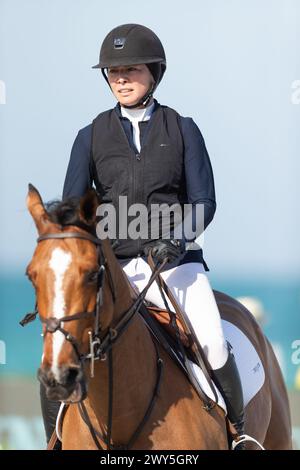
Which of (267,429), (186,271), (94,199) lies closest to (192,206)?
(186,271)

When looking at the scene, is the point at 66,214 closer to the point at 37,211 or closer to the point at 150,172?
the point at 37,211

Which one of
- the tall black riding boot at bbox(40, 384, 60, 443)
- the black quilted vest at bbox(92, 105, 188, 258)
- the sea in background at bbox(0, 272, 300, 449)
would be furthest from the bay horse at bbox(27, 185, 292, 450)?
the sea in background at bbox(0, 272, 300, 449)

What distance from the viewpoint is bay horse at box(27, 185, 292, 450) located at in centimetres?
375

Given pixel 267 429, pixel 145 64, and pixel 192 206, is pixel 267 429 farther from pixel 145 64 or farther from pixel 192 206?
pixel 145 64

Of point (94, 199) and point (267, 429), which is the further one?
point (267, 429)

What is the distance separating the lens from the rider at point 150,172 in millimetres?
4934

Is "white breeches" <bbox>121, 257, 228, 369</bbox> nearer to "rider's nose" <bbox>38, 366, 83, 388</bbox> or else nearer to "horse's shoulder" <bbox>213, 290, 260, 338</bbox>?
"horse's shoulder" <bbox>213, 290, 260, 338</bbox>

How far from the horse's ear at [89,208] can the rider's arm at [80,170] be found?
3.43 ft

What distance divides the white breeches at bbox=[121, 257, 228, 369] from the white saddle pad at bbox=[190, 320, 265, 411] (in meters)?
0.63

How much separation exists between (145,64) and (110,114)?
34cm

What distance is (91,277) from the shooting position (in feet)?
12.7

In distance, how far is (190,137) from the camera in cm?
513

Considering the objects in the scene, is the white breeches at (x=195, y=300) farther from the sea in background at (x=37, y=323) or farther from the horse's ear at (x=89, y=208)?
the sea in background at (x=37, y=323)
